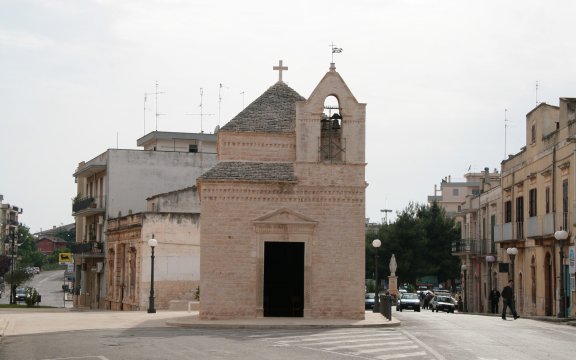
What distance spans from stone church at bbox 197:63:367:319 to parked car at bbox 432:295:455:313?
28271 mm

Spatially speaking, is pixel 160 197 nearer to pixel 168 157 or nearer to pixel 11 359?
pixel 168 157

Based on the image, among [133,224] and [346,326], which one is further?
[133,224]

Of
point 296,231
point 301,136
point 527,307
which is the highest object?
point 301,136

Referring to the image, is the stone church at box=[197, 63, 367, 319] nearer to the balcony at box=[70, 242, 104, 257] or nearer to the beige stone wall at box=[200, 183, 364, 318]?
the beige stone wall at box=[200, 183, 364, 318]

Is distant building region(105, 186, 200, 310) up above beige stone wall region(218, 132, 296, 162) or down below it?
below

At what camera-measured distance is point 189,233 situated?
→ 49.1 m

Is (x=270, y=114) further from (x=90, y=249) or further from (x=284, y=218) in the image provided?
(x=90, y=249)

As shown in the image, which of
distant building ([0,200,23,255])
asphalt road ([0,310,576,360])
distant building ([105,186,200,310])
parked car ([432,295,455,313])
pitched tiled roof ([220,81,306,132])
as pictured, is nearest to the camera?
asphalt road ([0,310,576,360])

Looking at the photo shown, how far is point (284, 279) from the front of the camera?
1335 inches

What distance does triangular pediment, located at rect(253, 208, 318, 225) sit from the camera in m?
33.4

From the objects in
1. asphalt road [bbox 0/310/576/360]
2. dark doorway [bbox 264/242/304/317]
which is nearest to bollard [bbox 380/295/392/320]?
dark doorway [bbox 264/242/304/317]

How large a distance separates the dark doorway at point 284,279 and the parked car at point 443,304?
93.9 feet

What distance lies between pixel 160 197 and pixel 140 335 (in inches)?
997

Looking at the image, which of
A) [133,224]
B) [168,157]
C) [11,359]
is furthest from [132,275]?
[11,359]
